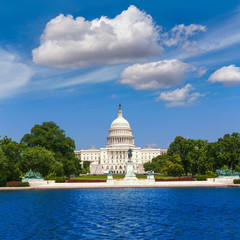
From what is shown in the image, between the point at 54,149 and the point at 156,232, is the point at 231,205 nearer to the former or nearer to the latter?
the point at 156,232

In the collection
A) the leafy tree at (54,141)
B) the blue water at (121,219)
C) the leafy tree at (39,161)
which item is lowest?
the blue water at (121,219)

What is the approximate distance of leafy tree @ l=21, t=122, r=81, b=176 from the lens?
71.9m

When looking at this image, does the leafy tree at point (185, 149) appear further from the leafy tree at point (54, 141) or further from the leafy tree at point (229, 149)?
the leafy tree at point (54, 141)

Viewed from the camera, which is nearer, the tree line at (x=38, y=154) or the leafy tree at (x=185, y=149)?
the tree line at (x=38, y=154)

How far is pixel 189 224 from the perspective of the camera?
22.7 metres

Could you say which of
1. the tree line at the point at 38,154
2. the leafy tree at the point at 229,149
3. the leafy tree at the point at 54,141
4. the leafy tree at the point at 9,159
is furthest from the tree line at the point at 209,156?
the leafy tree at the point at 9,159

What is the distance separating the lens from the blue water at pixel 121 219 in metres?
19.8

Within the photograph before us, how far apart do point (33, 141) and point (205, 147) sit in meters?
36.6

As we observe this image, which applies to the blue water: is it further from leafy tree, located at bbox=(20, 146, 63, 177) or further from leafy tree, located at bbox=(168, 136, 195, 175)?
leafy tree, located at bbox=(168, 136, 195, 175)

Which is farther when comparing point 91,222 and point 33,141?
point 33,141

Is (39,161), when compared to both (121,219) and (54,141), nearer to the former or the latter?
(54,141)

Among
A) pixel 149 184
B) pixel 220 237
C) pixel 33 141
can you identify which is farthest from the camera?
pixel 33 141

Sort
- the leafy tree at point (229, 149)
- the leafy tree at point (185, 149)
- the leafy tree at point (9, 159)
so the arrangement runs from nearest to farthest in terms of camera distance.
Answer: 1. the leafy tree at point (9, 159)
2. the leafy tree at point (229, 149)
3. the leafy tree at point (185, 149)

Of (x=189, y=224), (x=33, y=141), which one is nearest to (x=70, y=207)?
(x=189, y=224)
